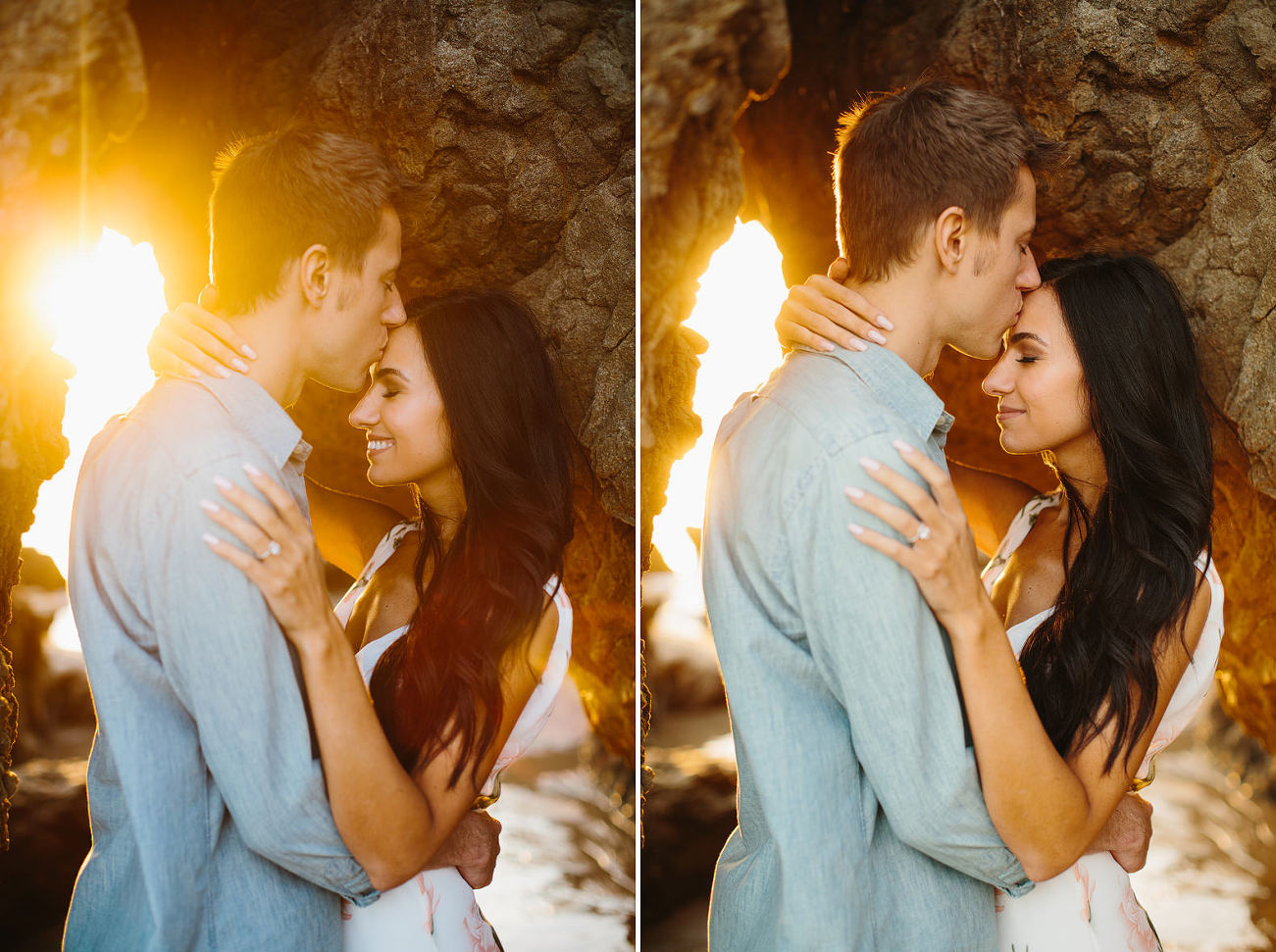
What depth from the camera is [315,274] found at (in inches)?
84.3

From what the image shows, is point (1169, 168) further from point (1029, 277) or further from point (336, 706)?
point (336, 706)

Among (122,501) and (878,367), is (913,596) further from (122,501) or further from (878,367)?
(122,501)

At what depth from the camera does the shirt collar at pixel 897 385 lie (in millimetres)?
2045

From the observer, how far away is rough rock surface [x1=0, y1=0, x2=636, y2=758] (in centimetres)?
222

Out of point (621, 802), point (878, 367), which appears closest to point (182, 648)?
point (621, 802)

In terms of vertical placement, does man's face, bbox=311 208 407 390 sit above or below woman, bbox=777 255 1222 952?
above

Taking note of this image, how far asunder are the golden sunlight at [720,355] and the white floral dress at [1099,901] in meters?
0.91

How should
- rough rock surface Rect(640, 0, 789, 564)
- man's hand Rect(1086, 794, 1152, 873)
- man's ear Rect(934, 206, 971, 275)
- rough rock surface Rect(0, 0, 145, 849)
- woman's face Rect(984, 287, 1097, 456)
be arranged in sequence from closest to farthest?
rough rock surface Rect(0, 0, 145, 849) → man's ear Rect(934, 206, 971, 275) → man's hand Rect(1086, 794, 1152, 873) → woman's face Rect(984, 287, 1097, 456) → rough rock surface Rect(640, 0, 789, 564)

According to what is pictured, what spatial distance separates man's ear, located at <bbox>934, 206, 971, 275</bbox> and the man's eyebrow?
44cm

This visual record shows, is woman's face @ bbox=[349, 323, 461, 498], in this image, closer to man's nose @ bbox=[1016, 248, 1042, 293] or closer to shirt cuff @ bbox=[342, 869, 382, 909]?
shirt cuff @ bbox=[342, 869, 382, 909]

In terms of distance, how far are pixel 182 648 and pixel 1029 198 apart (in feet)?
6.59

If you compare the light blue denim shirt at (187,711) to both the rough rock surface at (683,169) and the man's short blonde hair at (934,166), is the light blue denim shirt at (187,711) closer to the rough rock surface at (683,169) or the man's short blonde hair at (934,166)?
the rough rock surface at (683,169)

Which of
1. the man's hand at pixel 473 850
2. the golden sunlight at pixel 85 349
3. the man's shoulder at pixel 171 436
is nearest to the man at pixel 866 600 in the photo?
the man's hand at pixel 473 850

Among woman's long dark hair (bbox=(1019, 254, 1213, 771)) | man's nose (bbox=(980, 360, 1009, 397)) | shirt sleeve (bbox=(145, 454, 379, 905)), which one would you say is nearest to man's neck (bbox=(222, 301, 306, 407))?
shirt sleeve (bbox=(145, 454, 379, 905))
